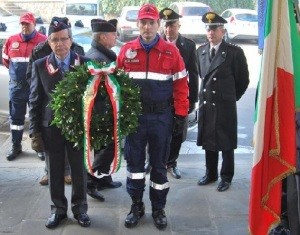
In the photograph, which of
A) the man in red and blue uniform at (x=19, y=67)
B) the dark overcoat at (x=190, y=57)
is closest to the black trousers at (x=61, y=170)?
the dark overcoat at (x=190, y=57)

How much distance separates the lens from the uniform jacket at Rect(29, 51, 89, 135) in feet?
14.6

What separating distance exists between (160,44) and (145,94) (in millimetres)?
486

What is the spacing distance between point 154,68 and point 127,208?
1.60m

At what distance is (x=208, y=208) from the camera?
5117 millimetres

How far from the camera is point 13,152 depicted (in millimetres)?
7059

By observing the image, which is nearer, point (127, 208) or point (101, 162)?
point (127, 208)

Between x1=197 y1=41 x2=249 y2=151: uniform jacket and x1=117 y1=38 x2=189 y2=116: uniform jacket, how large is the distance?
966mm

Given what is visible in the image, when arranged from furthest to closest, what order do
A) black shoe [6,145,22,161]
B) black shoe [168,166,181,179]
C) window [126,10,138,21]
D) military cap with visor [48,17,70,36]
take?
window [126,10,138,21] < black shoe [6,145,22,161] < black shoe [168,166,181,179] < military cap with visor [48,17,70,36]

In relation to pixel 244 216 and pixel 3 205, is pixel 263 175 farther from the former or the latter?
pixel 3 205

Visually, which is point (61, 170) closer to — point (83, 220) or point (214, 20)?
point (83, 220)

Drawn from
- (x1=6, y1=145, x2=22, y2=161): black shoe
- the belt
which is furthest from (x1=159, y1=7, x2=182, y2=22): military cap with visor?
(x1=6, y1=145, x2=22, y2=161): black shoe

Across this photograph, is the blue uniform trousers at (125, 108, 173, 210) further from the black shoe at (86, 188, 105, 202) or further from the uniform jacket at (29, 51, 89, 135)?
the uniform jacket at (29, 51, 89, 135)


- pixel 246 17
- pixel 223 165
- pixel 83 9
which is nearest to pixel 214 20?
pixel 223 165

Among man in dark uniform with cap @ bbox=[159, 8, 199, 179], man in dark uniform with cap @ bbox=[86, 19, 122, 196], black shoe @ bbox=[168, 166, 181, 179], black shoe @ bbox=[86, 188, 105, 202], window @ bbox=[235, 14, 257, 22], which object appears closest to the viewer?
man in dark uniform with cap @ bbox=[86, 19, 122, 196]
